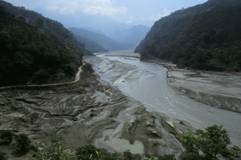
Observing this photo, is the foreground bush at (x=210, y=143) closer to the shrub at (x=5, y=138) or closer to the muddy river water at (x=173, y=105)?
the muddy river water at (x=173, y=105)

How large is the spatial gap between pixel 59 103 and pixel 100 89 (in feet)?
52.4

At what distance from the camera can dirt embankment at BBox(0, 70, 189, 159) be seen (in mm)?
33719

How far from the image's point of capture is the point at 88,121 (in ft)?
135

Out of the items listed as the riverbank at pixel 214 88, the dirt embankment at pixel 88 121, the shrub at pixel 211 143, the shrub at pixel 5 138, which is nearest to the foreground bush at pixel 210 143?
the shrub at pixel 211 143

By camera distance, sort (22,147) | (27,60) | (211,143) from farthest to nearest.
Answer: (27,60) < (22,147) < (211,143)

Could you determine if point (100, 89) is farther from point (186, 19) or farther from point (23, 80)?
point (186, 19)

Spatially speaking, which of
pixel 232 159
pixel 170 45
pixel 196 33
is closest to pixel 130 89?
pixel 232 159

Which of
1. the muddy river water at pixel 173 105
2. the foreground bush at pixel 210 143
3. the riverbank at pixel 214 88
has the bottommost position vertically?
the muddy river water at pixel 173 105

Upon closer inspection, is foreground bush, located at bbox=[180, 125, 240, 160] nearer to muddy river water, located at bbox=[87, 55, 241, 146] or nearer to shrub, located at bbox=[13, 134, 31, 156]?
muddy river water, located at bbox=[87, 55, 241, 146]

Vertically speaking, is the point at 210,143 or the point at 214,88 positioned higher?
the point at 210,143

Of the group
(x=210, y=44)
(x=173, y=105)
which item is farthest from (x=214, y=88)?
(x=210, y=44)

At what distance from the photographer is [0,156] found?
26031 millimetres

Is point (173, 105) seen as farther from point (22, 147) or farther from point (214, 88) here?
point (22, 147)

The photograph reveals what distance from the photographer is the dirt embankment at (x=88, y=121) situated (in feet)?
111
